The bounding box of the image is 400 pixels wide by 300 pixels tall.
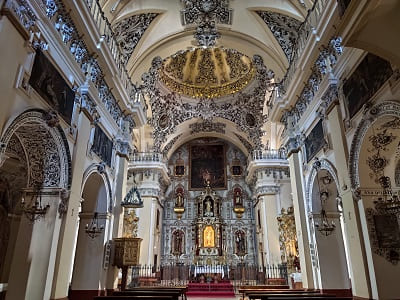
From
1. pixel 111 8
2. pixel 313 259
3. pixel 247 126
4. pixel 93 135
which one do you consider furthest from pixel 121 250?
pixel 247 126

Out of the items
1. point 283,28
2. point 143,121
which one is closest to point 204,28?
point 283,28

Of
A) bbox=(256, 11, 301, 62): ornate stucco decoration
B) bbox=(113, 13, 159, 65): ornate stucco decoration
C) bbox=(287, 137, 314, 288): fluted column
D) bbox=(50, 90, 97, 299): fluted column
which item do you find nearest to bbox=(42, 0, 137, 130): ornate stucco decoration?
bbox=(50, 90, 97, 299): fluted column

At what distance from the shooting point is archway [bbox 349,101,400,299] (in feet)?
18.2

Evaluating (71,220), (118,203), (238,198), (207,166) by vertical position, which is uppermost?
(207,166)

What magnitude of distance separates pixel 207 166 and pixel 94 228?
41.5 ft

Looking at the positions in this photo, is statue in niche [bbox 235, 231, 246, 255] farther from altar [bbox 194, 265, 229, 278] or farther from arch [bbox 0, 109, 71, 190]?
arch [bbox 0, 109, 71, 190]

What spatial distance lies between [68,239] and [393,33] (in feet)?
20.9

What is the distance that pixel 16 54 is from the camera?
4707mm

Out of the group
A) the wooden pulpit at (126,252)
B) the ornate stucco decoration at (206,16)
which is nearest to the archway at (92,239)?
the wooden pulpit at (126,252)

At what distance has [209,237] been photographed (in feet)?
60.6

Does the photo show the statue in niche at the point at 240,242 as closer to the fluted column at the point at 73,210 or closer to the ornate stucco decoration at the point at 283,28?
the ornate stucco decoration at the point at 283,28

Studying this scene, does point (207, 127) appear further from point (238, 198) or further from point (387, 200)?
point (387, 200)

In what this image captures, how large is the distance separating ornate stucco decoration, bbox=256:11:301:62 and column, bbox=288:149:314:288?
2986mm

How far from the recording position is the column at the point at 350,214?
19.6ft
